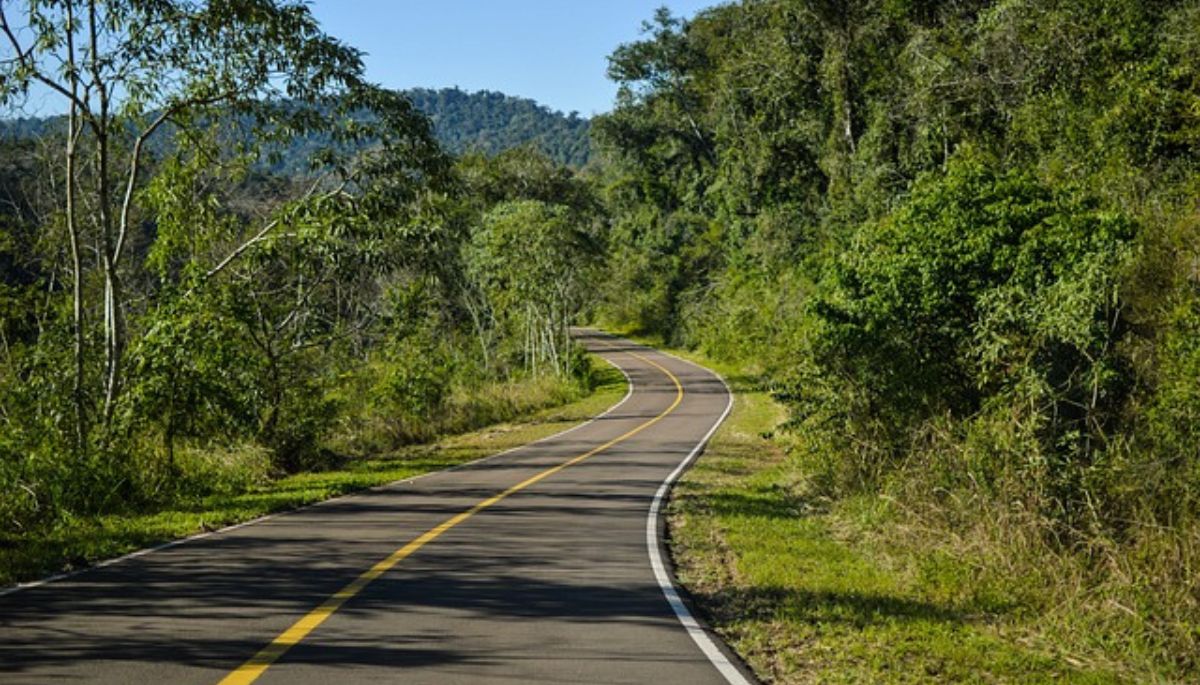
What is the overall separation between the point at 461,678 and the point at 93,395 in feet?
40.3

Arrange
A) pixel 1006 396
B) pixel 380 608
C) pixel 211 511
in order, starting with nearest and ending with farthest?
pixel 380 608 < pixel 211 511 < pixel 1006 396

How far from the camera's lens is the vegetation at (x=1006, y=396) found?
8383 mm

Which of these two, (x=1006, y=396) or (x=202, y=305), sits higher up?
(x=202, y=305)

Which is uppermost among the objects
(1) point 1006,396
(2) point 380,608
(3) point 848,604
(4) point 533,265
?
(4) point 533,265

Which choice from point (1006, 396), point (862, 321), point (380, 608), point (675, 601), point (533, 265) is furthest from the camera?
point (533, 265)

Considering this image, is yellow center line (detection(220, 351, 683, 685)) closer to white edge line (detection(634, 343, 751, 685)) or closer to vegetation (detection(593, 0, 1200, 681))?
white edge line (detection(634, 343, 751, 685))

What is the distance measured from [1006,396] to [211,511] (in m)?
11.2

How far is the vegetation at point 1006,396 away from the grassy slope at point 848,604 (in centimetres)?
4

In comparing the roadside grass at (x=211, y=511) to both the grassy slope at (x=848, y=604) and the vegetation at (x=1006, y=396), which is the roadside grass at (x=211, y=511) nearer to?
the grassy slope at (x=848, y=604)

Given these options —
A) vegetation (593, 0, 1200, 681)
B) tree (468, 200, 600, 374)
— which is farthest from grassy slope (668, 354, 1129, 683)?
tree (468, 200, 600, 374)

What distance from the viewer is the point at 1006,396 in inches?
560

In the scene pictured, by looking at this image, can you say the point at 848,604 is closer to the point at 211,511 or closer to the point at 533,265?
the point at 211,511

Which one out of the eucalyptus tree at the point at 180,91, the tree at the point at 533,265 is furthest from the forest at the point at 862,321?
the tree at the point at 533,265

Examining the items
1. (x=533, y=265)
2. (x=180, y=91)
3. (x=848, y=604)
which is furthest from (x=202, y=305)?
(x=533, y=265)
